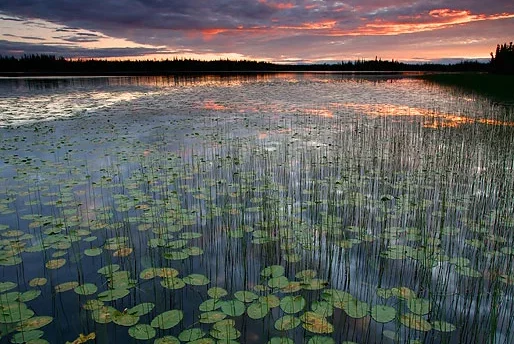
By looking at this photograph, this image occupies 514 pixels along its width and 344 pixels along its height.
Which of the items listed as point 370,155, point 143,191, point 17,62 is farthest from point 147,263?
point 17,62

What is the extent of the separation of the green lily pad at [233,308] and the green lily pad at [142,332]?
792mm

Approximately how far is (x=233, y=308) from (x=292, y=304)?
0.67 meters

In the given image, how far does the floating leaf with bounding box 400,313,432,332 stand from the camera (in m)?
3.66

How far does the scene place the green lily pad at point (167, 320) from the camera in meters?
3.63

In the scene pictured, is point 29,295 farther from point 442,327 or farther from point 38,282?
point 442,327

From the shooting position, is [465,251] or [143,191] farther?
[143,191]

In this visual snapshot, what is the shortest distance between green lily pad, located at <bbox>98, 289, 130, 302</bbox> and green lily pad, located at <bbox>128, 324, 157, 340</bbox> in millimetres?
732

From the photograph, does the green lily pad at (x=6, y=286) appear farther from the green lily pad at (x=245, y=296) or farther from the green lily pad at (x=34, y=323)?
the green lily pad at (x=245, y=296)

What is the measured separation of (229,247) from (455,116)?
17.2 meters

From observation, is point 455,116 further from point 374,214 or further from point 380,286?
point 380,286

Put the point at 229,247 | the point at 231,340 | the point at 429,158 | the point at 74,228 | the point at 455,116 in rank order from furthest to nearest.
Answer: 1. the point at 455,116
2. the point at 429,158
3. the point at 74,228
4. the point at 229,247
5. the point at 231,340

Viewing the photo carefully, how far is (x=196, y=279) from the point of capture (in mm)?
4645

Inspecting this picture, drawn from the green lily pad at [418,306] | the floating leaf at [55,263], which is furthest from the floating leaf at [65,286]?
the green lily pad at [418,306]

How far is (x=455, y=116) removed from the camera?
60.0 ft
